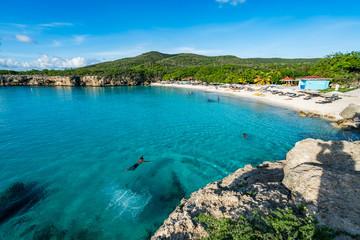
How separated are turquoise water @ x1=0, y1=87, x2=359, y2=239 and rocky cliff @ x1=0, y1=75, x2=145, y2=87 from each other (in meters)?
80.9

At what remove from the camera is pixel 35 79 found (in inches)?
3637

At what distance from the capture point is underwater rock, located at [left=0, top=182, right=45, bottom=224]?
7969 millimetres

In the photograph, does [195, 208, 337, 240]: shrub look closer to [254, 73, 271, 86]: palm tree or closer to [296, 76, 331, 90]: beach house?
[296, 76, 331, 90]: beach house

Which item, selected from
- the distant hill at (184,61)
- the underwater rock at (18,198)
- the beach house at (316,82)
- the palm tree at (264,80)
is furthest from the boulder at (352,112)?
the distant hill at (184,61)

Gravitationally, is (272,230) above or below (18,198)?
above

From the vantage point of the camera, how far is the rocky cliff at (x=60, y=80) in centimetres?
8831

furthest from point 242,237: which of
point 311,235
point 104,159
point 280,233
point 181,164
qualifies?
point 104,159

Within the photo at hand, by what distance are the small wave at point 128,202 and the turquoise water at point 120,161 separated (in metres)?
0.05

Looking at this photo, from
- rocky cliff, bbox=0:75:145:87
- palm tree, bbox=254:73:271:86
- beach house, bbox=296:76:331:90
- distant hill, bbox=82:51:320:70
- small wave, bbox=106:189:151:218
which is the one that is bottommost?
small wave, bbox=106:189:151:218

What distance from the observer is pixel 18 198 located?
8.86 meters

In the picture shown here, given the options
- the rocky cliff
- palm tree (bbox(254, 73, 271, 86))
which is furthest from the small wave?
the rocky cliff

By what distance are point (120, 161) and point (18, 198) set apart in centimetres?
588

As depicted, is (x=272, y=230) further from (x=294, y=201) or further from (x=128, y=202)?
(x=128, y=202)

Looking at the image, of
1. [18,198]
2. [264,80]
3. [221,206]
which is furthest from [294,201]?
[264,80]
